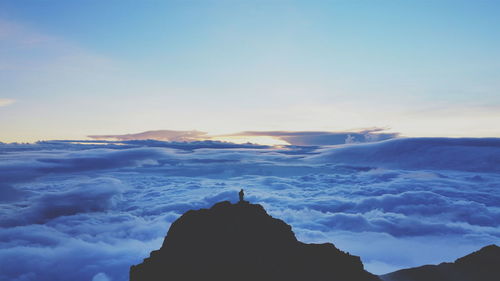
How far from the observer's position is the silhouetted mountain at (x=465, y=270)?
26188 millimetres

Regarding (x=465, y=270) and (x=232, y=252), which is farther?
(x=465, y=270)

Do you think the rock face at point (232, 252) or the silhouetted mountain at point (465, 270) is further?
the silhouetted mountain at point (465, 270)

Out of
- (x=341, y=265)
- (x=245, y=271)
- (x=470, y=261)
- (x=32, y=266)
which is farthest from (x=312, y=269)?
(x=32, y=266)

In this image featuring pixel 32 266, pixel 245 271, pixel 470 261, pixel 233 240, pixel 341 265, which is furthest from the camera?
pixel 32 266

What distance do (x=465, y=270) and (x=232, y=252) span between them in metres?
27.3

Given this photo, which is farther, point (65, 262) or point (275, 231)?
point (65, 262)

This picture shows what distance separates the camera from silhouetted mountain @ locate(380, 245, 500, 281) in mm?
26188

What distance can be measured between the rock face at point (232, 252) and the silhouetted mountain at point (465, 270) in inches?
792

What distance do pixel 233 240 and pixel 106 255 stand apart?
184526 millimetres

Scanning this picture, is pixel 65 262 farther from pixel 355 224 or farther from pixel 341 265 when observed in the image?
pixel 341 265

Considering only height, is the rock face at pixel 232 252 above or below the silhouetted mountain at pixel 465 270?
above

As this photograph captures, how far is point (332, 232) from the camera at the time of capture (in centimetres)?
15975

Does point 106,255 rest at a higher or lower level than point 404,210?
lower

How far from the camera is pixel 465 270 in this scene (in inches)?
1068
